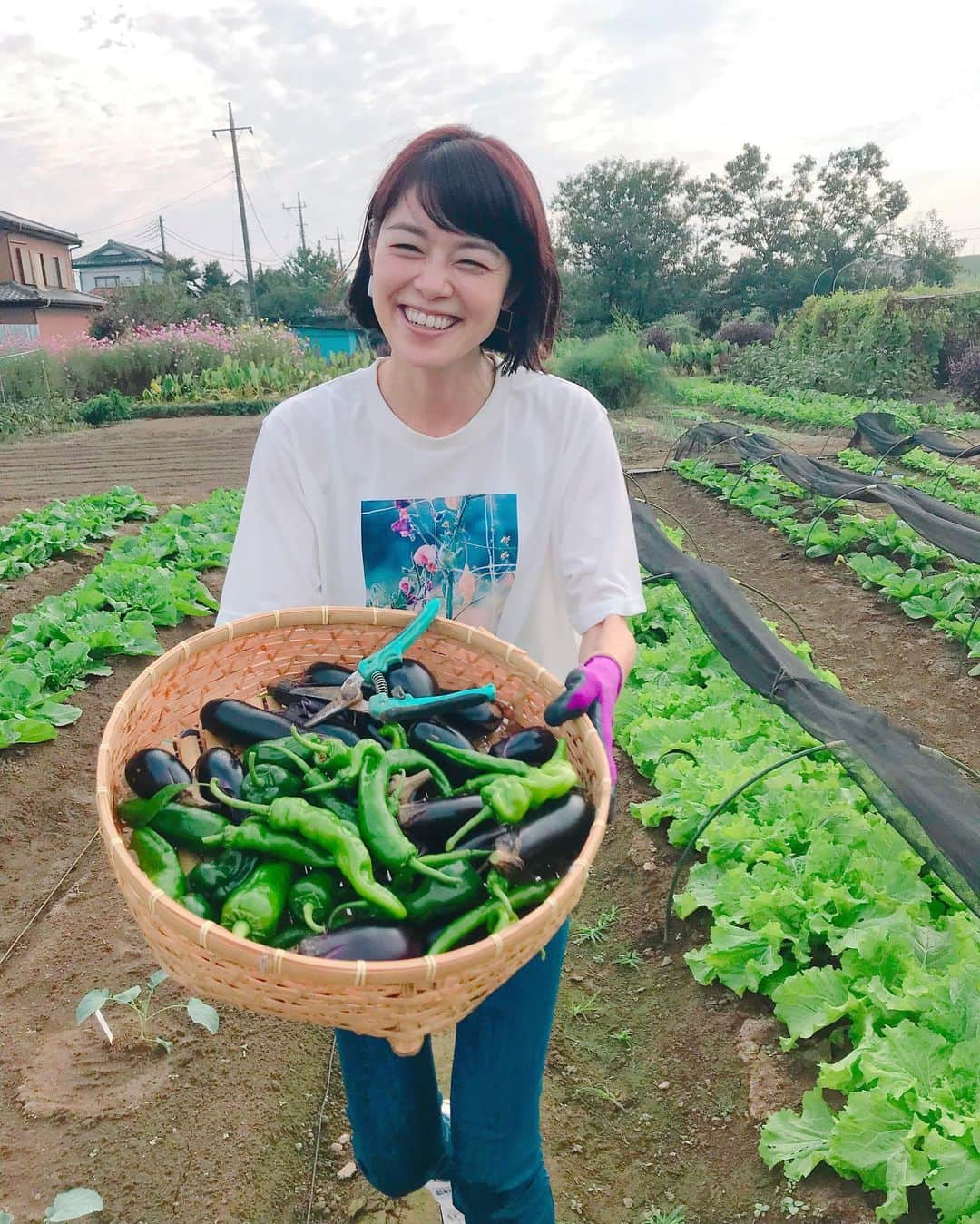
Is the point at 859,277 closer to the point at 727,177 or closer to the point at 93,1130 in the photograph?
the point at 727,177

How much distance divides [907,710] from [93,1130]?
509 cm

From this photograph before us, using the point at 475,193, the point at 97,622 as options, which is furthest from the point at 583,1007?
the point at 97,622

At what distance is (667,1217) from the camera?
270 centimetres

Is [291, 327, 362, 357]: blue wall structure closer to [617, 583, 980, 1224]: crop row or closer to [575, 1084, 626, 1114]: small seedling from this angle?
[617, 583, 980, 1224]: crop row

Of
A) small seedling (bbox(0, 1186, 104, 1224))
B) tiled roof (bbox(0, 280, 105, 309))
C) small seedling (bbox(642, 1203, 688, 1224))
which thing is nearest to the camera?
small seedling (bbox(0, 1186, 104, 1224))

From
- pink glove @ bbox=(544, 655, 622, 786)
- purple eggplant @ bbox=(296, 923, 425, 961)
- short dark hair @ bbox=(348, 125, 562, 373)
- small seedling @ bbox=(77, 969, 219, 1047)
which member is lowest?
small seedling @ bbox=(77, 969, 219, 1047)

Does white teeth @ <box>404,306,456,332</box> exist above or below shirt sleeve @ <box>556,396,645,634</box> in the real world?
above

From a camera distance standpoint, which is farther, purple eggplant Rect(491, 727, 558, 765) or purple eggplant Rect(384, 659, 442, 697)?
purple eggplant Rect(384, 659, 442, 697)

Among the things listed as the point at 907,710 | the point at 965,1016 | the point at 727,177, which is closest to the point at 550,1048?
the point at 965,1016

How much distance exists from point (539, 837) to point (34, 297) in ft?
119

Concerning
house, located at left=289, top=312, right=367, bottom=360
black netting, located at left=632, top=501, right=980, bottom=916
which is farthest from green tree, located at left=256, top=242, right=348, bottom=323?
black netting, located at left=632, top=501, right=980, bottom=916

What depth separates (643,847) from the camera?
4.40 meters

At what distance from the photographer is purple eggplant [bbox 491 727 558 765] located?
1878mm

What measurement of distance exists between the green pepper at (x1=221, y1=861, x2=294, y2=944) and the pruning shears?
0.41 meters
